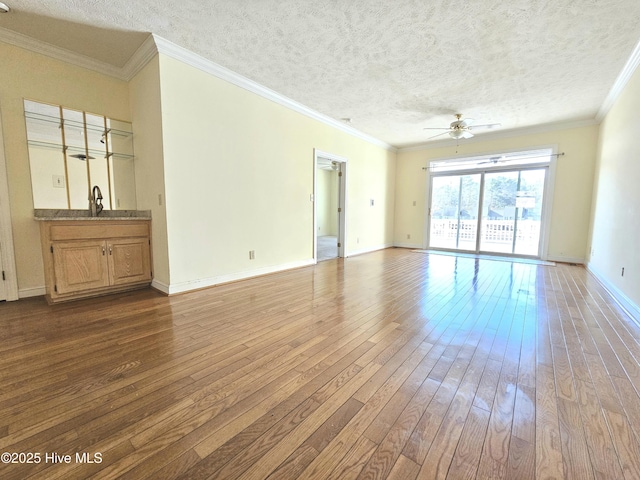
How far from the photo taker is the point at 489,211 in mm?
6297

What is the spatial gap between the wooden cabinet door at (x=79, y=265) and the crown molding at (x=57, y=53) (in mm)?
2038

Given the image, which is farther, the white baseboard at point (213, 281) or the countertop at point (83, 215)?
the white baseboard at point (213, 281)

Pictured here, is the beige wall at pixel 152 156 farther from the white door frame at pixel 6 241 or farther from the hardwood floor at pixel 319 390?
the white door frame at pixel 6 241

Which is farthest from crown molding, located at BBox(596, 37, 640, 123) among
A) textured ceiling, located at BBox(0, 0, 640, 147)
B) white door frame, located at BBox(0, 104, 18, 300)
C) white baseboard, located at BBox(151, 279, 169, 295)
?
white door frame, located at BBox(0, 104, 18, 300)

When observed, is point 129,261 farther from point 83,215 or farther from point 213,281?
point 213,281

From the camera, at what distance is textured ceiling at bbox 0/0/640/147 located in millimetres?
2350

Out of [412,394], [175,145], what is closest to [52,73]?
[175,145]

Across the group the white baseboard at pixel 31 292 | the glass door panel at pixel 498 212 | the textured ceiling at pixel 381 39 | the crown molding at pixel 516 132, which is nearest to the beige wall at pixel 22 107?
the white baseboard at pixel 31 292

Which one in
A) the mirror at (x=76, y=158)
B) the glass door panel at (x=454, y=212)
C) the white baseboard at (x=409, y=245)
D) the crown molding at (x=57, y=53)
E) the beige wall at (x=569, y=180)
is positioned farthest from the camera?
the white baseboard at (x=409, y=245)

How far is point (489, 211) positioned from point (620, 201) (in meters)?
2.94

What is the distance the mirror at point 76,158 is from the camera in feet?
9.64

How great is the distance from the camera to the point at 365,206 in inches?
255

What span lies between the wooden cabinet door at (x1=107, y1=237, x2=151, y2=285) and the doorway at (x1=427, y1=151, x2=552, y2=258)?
6291mm

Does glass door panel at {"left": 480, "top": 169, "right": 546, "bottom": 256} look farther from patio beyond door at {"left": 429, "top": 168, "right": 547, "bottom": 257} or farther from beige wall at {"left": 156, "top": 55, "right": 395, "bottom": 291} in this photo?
beige wall at {"left": 156, "top": 55, "right": 395, "bottom": 291}
